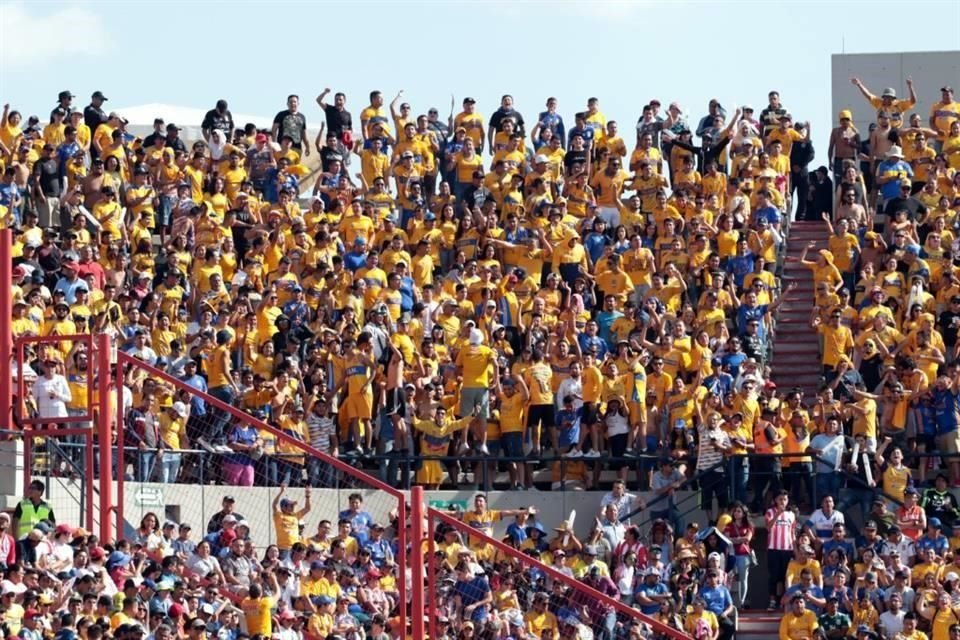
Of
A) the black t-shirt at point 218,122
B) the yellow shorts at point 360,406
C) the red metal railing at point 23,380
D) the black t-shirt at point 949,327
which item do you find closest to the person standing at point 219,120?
the black t-shirt at point 218,122

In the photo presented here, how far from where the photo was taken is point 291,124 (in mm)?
37500

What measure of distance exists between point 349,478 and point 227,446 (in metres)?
1.32

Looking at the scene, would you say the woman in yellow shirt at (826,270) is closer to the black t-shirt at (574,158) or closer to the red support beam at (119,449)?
the black t-shirt at (574,158)

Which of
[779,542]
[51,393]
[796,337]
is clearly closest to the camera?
[51,393]

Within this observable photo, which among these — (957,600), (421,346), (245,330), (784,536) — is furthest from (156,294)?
(957,600)

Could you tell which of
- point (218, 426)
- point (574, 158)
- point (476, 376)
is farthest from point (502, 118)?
point (218, 426)

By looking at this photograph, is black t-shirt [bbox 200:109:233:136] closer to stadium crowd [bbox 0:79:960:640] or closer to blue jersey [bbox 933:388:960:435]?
stadium crowd [bbox 0:79:960:640]

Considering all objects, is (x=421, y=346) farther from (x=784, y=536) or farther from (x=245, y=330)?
(x=784, y=536)

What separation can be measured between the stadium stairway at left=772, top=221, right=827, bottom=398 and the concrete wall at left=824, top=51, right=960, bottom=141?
20.9 ft

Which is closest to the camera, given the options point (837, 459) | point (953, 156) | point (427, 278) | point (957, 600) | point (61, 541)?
point (61, 541)

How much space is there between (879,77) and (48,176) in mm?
13987

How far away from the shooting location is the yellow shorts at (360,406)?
3116cm

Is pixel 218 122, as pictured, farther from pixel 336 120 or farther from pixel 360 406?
pixel 360 406

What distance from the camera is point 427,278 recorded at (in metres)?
34.3
